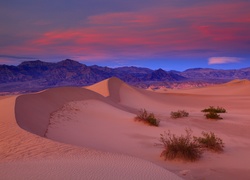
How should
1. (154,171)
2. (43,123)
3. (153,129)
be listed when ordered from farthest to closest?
(153,129)
(43,123)
(154,171)

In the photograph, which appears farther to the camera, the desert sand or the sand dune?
the sand dune

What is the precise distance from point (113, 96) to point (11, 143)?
2995cm

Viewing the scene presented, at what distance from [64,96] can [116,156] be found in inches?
674

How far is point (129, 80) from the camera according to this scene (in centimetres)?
16300

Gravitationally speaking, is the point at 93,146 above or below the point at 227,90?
below

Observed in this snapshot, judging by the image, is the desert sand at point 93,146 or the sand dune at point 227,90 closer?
the desert sand at point 93,146

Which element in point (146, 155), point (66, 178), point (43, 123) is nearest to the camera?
point (66, 178)

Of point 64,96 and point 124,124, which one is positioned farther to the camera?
point 64,96

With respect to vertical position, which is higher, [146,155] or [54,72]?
[54,72]

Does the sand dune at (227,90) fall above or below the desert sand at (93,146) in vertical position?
above

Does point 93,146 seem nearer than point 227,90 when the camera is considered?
Yes

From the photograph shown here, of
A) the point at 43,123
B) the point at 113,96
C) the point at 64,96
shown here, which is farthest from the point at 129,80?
the point at 43,123

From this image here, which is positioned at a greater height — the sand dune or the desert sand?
the sand dune

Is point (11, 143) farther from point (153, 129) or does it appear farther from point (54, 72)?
point (54, 72)
